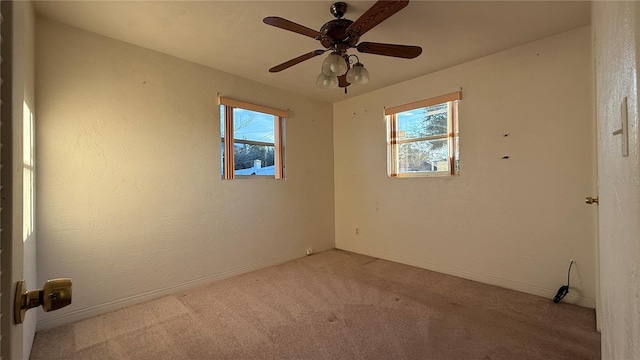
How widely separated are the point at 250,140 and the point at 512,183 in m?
3.07

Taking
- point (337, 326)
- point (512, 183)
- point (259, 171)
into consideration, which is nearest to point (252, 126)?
point (259, 171)

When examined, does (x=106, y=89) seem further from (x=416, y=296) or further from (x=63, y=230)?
(x=416, y=296)

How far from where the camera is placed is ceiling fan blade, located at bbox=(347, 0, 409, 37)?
155cm

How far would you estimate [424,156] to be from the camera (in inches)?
140

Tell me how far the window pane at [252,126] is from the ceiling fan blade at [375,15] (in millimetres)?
2008

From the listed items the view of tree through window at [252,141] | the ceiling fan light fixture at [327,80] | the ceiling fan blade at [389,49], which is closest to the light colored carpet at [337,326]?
the view of tree through window at [252,141]

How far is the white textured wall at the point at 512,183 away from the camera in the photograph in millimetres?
2453

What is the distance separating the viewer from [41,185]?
6.97 ft

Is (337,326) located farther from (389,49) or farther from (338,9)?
(338,9)

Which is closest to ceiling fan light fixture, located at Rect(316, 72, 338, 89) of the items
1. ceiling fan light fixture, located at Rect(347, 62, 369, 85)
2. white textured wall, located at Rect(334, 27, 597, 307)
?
A: ceiling fan light fixture, located at Rect(347, 62, 369, 85)

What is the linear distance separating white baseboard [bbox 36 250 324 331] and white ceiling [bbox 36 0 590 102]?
2.41 metres

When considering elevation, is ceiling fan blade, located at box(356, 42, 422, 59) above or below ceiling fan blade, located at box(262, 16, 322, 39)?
below

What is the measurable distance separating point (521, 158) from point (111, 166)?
3.95 metres

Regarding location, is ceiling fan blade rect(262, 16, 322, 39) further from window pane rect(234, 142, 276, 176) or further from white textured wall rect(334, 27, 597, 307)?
white textured wall rect(334, 27, 597, 307)
